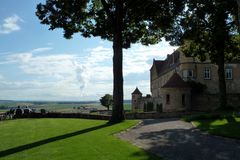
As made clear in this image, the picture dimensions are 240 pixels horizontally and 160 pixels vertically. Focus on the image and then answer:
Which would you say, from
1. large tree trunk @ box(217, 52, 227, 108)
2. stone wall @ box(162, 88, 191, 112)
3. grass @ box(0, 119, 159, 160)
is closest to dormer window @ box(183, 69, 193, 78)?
stone wall @ box(162, 88, 191, 112)

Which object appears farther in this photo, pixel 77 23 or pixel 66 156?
pixel 77 23

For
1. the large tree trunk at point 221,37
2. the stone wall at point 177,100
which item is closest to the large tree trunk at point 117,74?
the large tree trunk at point 221,37

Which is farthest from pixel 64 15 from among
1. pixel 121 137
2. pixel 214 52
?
pixel 214 52

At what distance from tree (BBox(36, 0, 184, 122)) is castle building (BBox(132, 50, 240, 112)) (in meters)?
25.1

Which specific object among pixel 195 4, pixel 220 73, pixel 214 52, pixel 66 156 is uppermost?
pixel 195 4

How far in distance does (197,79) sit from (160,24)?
3561cm

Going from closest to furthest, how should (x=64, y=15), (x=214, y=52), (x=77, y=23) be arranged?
(x=64, y=15) → (x=77, y=23) → (x=214, y=52)

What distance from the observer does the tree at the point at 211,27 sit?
38.5 m

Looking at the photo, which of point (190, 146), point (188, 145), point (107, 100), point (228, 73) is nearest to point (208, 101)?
point (228, 73)

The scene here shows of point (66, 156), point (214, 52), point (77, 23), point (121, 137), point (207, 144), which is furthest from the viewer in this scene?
point (214, 52)

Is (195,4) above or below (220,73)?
above

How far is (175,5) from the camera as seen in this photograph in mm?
31562

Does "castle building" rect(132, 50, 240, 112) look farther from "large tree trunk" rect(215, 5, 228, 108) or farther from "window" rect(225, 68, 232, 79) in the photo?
"large tree trunk" rect(215, 5, 228, 108)

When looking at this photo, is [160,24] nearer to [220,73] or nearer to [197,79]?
[220,73]
